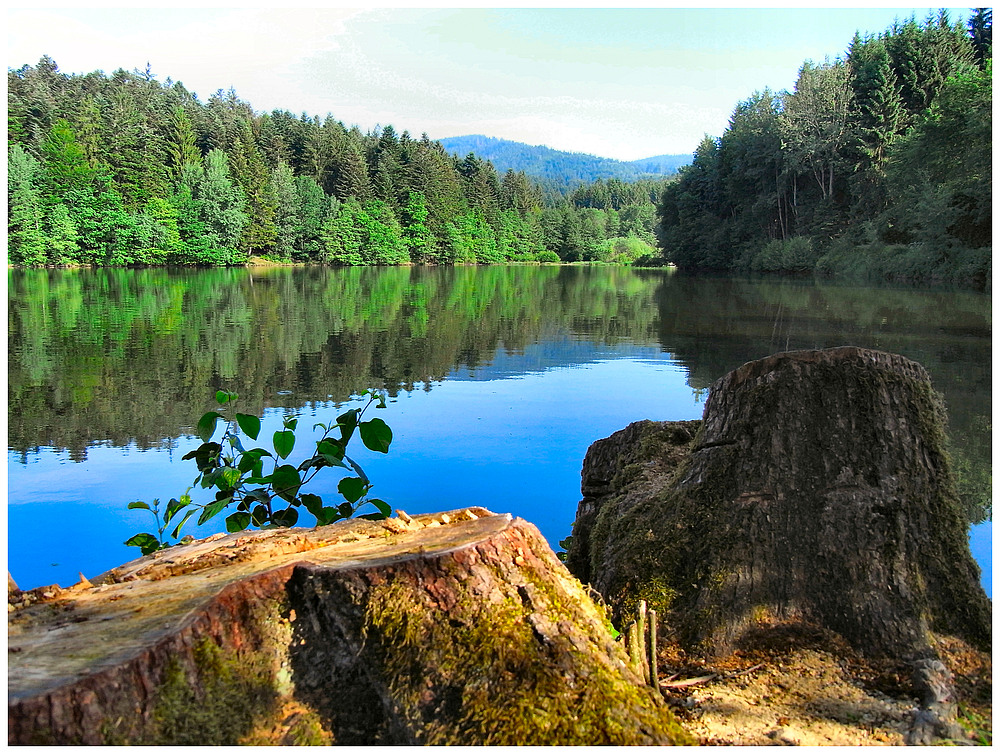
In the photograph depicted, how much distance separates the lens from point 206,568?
2615mm

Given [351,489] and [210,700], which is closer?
[210,700]

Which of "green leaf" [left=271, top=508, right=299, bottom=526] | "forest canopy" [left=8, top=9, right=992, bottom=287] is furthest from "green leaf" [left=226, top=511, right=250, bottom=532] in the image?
"forest canopy" [left=8, top=9, right=992, bottom=287]

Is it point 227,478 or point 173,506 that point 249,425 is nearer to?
point 227,478

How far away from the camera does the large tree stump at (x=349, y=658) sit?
178 cm

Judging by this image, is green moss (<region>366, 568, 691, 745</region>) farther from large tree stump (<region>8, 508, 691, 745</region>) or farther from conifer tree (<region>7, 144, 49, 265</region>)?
conifer tree (<region>7, 144, 49, 265</region>)

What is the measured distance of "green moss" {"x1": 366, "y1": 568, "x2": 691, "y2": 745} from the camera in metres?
1.91

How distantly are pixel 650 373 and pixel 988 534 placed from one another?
21.6 ft

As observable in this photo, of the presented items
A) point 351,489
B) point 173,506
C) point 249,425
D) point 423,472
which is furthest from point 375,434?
point 423,472

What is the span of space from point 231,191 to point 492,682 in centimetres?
6199

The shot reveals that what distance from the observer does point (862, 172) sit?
43.4m

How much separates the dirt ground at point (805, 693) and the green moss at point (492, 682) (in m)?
0.30

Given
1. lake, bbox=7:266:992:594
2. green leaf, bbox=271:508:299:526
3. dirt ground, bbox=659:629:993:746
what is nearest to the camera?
dirt ground, bbox=659:629:993:746

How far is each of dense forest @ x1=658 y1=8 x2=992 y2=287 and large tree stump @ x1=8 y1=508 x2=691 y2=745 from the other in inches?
1061

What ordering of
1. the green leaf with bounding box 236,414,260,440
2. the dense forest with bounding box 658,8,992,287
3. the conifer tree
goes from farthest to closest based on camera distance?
the conifer tree → the dense forest with bounding box 658,8,992,287 → the green leaf with bounding box 236,414,260,440
